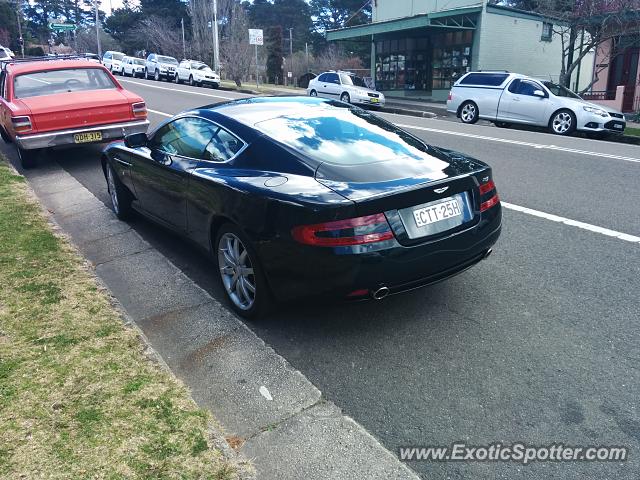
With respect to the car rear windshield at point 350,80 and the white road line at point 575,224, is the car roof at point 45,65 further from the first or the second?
the car rear windshield at point 350,80

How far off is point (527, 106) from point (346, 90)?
27.7 feet

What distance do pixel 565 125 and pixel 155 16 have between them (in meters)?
55.7

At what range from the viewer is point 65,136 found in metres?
9.09

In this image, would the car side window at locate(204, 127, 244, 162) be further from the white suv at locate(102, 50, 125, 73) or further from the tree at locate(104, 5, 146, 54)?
the tree at locate(104, 5, 146, 54)

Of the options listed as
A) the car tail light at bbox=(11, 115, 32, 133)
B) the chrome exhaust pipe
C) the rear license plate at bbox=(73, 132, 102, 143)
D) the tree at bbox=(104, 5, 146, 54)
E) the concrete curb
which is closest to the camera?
the concrete curb

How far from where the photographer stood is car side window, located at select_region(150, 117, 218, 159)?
4758 millimetres

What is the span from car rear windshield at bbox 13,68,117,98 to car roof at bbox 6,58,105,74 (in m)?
0.07

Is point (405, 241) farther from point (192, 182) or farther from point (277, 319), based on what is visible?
point (192, 182)

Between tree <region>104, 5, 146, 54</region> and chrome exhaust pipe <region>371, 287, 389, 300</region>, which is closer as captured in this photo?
chrome exhaust pipe <region>371, 287, 389, 300</region>

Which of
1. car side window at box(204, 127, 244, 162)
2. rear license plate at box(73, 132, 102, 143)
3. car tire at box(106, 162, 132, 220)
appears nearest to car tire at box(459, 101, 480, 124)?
rear license plate at box(73, 132, 102, 143)

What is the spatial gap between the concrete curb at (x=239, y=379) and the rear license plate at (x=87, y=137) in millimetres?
3994

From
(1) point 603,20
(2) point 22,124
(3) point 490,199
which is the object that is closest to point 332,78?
(1) point 603,20

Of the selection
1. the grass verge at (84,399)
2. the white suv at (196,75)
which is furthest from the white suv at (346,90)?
the grass verge at (84,399)

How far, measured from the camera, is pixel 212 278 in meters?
5.03
